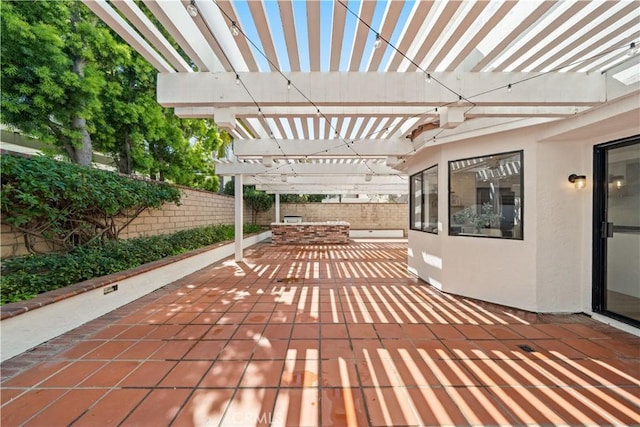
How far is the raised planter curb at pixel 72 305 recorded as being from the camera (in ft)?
8.68

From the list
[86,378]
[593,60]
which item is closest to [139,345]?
Result: [86,378]

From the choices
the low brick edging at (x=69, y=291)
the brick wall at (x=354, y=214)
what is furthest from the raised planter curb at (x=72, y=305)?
the brick wall at (x=354, y=214)

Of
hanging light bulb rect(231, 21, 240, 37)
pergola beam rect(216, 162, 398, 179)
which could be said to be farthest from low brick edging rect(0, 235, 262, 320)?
pergola beam rect(216, 162, 398, 179)

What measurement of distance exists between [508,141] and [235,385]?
4565mm

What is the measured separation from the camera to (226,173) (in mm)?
7660

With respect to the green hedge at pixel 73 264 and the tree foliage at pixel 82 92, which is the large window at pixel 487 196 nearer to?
the green hedge at pixel 73 264

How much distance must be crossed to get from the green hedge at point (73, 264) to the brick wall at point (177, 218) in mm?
171

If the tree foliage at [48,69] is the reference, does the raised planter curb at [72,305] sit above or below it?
below

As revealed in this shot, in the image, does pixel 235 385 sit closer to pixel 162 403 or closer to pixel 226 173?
pixel 162 403

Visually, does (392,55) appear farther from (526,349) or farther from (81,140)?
(81,140)

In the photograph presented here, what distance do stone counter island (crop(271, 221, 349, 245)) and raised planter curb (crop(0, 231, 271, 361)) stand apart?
6638 mm

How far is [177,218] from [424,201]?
5768mm

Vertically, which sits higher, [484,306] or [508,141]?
[508,141]

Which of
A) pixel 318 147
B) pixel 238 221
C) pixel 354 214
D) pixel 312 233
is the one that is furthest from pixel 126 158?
pixel 354 214
